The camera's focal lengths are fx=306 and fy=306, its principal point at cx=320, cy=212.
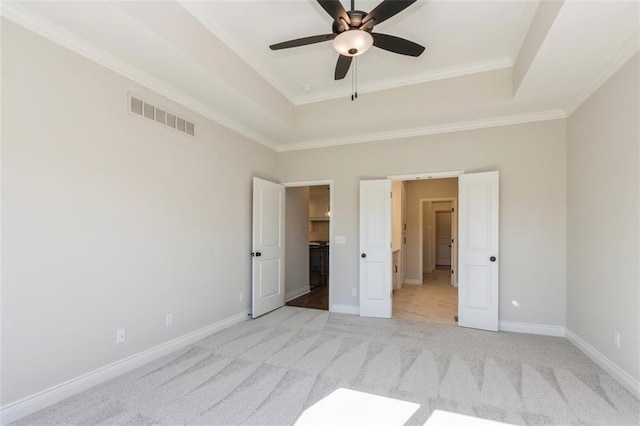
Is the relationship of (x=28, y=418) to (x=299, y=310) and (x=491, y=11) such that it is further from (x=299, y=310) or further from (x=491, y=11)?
(x=491, y=11)

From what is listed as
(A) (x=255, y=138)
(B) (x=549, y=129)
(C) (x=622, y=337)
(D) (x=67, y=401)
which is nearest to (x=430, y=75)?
(B) (x=549, y=129)

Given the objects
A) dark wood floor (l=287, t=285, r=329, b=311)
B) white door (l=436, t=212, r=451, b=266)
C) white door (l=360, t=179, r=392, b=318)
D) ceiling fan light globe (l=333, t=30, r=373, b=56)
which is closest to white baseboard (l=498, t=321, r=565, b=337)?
white door (l=360, t=179, r=392, b=318)

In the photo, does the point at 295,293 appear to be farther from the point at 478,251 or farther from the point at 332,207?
the point at 478,251

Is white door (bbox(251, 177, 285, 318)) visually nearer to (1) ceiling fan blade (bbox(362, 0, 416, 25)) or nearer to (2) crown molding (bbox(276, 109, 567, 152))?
(2) crown molding (bbox(276, 109, 567, 152))

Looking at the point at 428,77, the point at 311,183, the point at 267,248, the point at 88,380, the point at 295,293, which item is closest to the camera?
the point at 88,380

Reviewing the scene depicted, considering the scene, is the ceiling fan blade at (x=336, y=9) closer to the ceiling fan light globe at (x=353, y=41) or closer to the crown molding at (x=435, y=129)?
the ceiling fan light globe at (x=353, y=41)

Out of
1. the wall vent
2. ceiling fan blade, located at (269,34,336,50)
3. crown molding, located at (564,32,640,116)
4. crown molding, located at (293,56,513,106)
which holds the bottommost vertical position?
the wall vent

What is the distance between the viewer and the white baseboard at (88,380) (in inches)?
82.2

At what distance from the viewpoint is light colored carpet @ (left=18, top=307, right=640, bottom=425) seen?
2180mm

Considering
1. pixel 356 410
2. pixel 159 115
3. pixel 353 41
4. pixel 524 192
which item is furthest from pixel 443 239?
pixel 159 115

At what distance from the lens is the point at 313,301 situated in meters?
5.55

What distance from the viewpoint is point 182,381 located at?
2.63 metres

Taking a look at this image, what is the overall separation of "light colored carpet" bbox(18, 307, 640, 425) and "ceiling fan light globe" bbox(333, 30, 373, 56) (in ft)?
8.85

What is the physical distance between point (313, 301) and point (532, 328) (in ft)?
10.7
